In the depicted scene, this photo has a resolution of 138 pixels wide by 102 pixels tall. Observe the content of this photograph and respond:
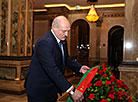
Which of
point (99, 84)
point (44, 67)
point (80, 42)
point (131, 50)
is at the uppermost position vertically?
point (80, 42)

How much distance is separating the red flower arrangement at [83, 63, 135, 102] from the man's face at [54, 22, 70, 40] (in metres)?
0.58

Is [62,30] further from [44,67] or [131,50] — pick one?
[131,50]

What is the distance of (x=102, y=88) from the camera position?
1435 millimetres

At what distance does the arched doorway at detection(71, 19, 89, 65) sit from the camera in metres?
11.5

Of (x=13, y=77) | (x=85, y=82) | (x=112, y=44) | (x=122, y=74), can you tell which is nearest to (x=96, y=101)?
(x=85, y=82)

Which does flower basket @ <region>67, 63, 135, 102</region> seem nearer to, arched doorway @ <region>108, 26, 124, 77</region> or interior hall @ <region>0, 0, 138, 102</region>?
interior hall @ <region>0, 0, 138, 102</region>

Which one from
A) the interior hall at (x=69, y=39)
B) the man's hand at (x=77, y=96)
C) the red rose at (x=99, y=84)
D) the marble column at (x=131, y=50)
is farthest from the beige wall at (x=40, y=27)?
the red rose at (x=99, y=84)

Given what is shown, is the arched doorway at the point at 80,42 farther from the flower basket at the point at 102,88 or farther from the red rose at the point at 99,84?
the red rose at the point at 99,84

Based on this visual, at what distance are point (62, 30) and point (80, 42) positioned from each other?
12505 mm

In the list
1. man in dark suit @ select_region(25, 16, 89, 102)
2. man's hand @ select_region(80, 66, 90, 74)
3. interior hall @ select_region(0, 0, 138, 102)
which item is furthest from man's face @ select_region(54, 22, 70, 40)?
interior hall @ select_region(0, 0, 138, 102)

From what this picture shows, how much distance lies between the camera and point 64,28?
5.67 feet

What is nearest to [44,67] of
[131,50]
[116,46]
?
[131,50]

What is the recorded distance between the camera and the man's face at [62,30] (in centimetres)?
173

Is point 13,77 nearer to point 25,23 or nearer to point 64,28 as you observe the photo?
point 25,23
